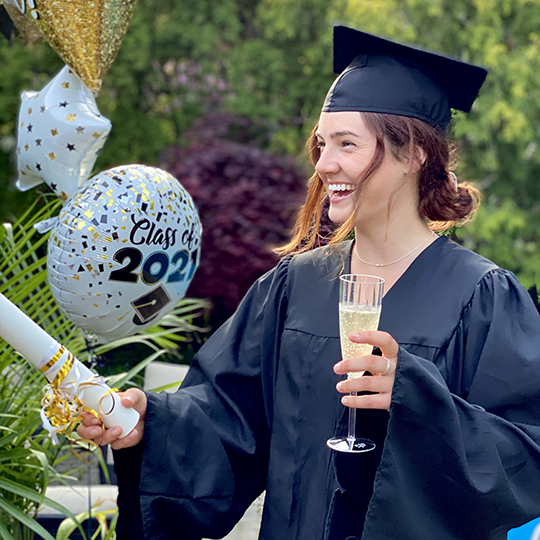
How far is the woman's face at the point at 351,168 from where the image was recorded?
1711 millimetres

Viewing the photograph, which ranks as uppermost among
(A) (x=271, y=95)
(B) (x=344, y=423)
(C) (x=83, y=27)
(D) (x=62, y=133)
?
(C) (x=83, y=27)

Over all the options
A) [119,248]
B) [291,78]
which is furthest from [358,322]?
[291,78]

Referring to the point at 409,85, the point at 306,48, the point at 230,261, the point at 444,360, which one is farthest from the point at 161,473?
the point at 306,48

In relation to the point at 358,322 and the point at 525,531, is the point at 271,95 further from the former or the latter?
the point at 358,322

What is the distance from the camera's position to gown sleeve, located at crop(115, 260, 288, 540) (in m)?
1.78

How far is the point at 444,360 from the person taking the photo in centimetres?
163

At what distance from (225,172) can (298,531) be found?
14.0 feet

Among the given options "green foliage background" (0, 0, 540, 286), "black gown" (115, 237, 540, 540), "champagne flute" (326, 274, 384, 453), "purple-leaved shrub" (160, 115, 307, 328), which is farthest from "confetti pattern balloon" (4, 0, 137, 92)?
"green foliage background" (0, 0, 540, 286)

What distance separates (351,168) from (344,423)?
22.1 inches

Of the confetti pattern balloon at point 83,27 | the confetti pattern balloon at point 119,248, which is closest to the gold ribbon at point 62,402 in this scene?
the confetti pattern balloon at point 119,248

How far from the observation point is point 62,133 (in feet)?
7.59

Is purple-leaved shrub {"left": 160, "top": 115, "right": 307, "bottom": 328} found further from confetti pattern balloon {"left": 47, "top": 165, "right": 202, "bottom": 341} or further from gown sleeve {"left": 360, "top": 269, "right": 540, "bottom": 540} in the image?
gown sleeve {"left": 360, "top": 269, "right": 540, "bottom": 540}

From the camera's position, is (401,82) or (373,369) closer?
(373,369)

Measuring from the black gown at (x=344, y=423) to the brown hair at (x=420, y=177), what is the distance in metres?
0.09
